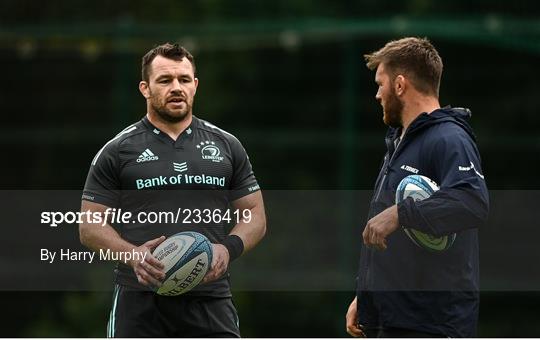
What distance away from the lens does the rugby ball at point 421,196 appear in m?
6.12

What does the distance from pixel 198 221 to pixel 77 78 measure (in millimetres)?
7034

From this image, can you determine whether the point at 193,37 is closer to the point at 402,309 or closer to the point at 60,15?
the point at 60,15

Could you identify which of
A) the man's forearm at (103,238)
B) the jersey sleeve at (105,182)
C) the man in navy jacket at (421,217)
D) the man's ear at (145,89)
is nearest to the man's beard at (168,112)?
the man's ear at (145,89)

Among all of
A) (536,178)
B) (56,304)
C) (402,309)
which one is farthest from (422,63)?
(56,304)

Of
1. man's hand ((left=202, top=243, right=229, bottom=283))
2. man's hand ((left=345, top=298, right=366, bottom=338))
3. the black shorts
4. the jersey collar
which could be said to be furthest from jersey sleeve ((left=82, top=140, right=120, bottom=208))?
man's hand ((left=345, top=298, right=366, bottom=338))

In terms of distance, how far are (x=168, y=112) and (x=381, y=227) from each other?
1459 mm

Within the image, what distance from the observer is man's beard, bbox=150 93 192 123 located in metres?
6.91

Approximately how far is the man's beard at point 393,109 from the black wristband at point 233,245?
1.03m

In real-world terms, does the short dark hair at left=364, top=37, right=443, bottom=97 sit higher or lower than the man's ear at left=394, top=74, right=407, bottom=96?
higher

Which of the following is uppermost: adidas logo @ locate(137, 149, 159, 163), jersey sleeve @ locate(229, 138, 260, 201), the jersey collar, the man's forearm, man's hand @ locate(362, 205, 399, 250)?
the jersey collar

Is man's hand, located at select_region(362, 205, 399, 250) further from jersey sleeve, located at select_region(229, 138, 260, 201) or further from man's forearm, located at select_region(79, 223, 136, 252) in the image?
man's forearm, located at select_region(79, 223, 136, 252)

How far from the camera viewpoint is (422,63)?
6422 mm

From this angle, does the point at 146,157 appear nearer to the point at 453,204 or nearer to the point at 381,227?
the point at 381,227

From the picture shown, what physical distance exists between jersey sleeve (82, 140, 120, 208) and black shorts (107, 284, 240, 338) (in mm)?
462
